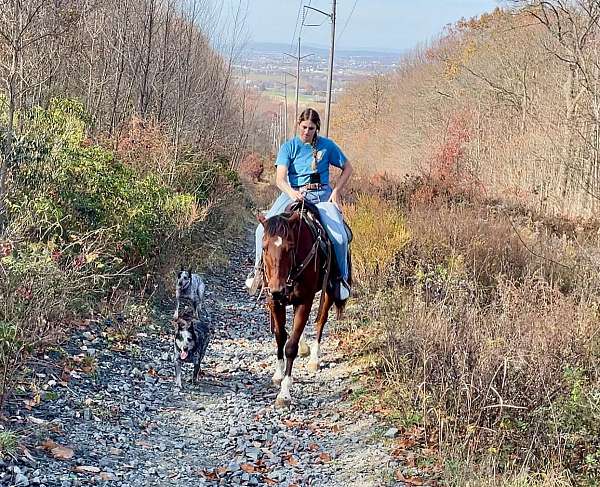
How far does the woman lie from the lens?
A: 7.75m

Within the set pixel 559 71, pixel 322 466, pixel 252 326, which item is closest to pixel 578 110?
pixel 559 71

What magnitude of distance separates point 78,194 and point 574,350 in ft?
20.8

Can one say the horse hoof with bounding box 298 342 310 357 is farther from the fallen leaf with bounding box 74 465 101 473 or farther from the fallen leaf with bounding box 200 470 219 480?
the fallen leaf with bounding box 74 465 101 473

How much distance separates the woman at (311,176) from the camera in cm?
775

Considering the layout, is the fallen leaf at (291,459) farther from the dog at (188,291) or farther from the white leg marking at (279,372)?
the dog at (188,291)

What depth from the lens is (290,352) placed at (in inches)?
282

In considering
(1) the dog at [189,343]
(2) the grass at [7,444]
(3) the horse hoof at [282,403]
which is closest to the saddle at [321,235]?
(3) the horse hoof at [282,403]

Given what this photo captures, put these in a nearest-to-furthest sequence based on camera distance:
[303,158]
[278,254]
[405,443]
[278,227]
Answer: [405,443], [278,254], [278,227], [303,158]

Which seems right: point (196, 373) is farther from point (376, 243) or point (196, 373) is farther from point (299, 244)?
point (376, 243)

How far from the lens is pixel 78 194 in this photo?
28.9 ft

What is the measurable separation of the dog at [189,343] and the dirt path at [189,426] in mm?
260

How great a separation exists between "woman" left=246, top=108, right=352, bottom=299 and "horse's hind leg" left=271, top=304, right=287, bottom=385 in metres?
0.53

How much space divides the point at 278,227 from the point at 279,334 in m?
1.45

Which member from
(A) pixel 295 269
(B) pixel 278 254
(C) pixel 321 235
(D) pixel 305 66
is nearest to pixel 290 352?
(A) pixel 295 269
